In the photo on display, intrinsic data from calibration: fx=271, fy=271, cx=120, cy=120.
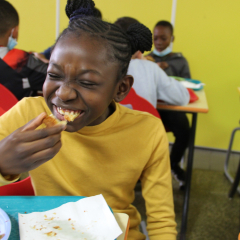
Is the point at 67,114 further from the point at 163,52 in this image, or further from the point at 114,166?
the point at 163,52

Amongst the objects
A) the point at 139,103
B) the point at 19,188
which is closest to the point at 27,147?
the point at 19,188

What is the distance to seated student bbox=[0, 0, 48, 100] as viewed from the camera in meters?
1.83

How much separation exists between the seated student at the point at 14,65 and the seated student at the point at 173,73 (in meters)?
1.01

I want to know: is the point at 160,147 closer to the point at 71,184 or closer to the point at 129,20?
the point at 71,184

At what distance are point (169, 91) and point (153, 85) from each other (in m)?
0.11

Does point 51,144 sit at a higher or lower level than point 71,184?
higher

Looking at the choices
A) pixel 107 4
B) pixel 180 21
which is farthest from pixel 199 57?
pixel 107 4

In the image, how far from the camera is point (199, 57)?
2.92m

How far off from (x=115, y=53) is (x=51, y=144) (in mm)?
346

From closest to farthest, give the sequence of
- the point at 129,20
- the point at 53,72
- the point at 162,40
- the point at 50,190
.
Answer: the point at 53,72, the point at 50,190, the point at 129,20, the point at 162,40

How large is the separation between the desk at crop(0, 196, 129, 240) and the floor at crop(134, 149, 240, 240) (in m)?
1.30

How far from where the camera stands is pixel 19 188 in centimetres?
97

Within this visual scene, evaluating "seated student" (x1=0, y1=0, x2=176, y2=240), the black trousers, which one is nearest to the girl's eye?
"seated student" (x1=0, y1=0, x2=176, y2=240)

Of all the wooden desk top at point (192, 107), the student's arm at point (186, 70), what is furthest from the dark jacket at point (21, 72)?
the student's arm at point (186, 70)
